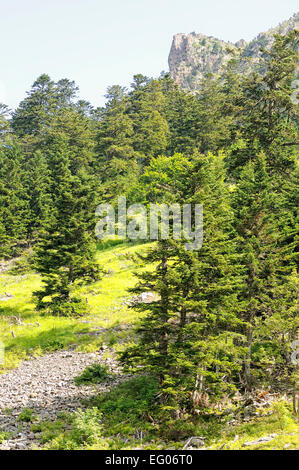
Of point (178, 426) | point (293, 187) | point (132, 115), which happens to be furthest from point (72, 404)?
point (132, 115)

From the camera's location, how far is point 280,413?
1323cm

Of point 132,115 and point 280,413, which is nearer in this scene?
point 280,413

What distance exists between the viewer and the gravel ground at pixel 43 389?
14297 millimetres

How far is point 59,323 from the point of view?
26531 millimetres

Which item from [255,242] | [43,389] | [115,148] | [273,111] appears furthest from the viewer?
[115,148]

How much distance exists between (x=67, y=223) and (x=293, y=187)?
1708cm

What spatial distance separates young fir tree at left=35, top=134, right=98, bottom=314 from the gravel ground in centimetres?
585

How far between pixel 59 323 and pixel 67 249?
19.3 feet

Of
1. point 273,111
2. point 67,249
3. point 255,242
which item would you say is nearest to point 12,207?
point 67,249

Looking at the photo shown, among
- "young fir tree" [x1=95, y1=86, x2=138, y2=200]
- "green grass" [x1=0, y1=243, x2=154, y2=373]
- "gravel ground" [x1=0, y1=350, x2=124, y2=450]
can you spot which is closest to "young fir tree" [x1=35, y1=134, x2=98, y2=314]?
"green grass" [x1=0, y1=243, x2=154, y2=373]

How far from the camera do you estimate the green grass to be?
77.6ft

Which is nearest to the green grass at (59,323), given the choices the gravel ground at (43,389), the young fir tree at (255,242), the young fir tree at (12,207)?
the gravel ground at (43,389)

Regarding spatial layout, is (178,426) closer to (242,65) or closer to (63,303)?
(63,303)

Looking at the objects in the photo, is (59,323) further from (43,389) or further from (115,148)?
(115,148)
